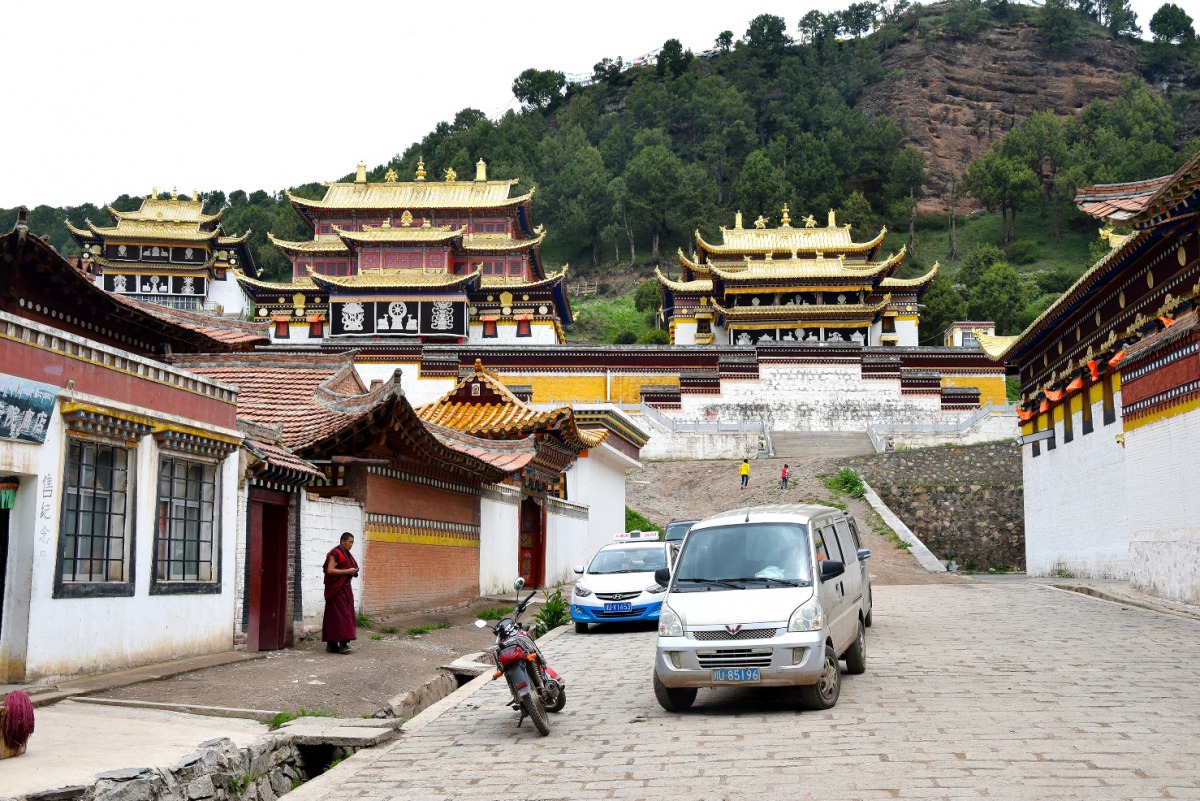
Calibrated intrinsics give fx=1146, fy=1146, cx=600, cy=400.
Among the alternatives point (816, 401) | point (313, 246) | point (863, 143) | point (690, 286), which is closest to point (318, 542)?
point (816, 401)

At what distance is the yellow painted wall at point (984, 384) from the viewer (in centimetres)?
5828

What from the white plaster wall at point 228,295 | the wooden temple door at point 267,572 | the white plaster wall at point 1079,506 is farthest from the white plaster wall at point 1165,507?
the white plaster wall at point 228,295

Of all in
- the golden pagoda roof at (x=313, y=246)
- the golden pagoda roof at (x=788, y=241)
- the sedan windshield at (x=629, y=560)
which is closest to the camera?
the sedan windshield at (x=629, y=560)

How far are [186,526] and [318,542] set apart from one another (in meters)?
3.10

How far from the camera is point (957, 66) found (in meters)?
132

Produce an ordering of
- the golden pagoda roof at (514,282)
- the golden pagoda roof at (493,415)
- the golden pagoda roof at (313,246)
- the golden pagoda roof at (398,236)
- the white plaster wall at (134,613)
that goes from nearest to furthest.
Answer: the white plaster wall at (134,613)
the golden pagoda roof at (493,415)
the golden pagoda roof at (398,236)
the golden pagoda roof at (514,282)
the golden pagoda roof at (313,246)

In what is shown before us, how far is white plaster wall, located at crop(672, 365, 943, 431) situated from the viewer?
180 ft

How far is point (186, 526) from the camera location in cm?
1282

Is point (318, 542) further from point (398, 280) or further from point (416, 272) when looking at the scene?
point (416, 272)

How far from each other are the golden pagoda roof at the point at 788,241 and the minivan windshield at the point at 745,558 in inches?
2228

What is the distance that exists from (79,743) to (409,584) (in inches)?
421

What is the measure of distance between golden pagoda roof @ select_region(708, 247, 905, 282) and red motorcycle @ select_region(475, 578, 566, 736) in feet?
176

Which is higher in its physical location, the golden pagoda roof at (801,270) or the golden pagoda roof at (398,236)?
the golden pagoda roof at (398,236)

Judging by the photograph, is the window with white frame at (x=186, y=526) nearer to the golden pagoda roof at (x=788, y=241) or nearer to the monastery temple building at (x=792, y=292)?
the monastery temple building at (x=792, y=292)
